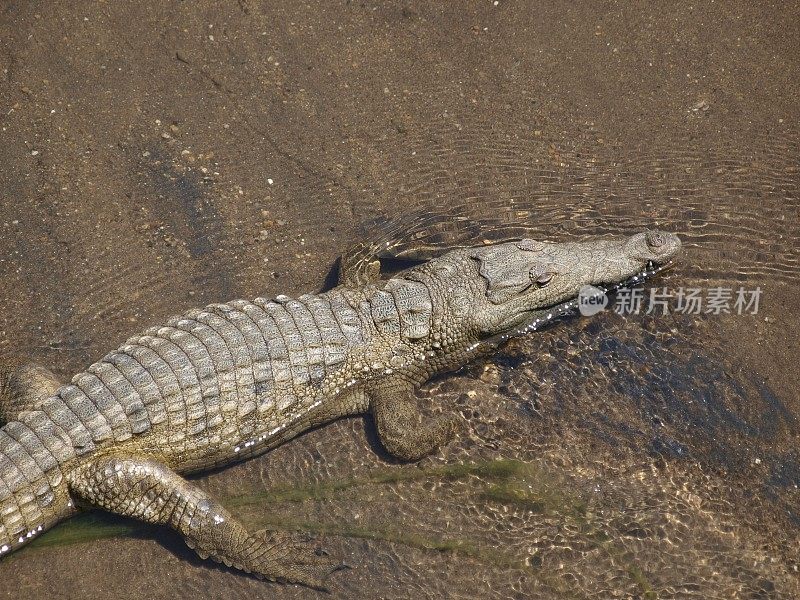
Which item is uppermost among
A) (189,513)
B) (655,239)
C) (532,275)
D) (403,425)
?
(655,239)

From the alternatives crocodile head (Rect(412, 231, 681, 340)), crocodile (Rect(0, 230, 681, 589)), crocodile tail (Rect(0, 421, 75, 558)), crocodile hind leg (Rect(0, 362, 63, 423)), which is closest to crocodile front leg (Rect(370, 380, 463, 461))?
crocodile (Rect(0, 230, 681, 589))

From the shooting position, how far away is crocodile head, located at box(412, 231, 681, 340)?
15.7ft

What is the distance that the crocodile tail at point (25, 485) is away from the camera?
12.3ft

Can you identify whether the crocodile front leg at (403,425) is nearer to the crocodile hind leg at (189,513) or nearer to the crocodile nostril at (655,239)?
the crocodile hind leg at (189,513)

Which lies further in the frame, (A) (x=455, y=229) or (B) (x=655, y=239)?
(A) (x=455, y=229)

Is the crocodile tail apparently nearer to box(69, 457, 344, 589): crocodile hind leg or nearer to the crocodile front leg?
box(69, 457, 344, 589): crocodile hind leg

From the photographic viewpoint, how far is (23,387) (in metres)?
4.33

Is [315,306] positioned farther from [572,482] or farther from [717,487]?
[717,487]

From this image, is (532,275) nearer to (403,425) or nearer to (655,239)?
(655,239)

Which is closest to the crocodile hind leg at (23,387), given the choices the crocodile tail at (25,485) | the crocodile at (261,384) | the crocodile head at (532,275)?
the crocodile at (261,384)

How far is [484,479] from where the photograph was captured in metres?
4.41

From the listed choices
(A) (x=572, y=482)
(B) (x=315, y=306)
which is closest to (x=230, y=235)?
(B) (x=315, y=306)

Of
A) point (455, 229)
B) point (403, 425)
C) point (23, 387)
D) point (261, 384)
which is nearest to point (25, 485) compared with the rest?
point (23, 387)

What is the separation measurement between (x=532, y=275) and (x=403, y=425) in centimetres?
134
